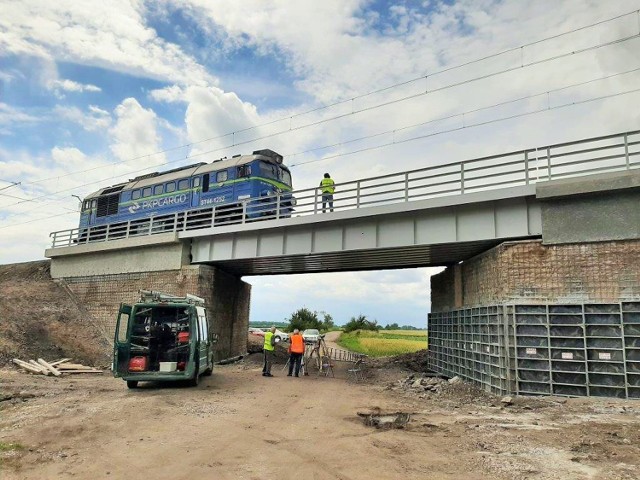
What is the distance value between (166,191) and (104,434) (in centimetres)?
1877

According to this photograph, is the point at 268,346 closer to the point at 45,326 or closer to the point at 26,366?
the point at 26,366

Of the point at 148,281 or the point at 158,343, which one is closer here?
the point at 158,343

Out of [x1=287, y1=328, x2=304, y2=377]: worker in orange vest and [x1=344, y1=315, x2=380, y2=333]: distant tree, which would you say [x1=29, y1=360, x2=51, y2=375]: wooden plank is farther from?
[x1=344, y1=315, x2=380, y2=333]: distant tree

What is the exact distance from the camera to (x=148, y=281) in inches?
917

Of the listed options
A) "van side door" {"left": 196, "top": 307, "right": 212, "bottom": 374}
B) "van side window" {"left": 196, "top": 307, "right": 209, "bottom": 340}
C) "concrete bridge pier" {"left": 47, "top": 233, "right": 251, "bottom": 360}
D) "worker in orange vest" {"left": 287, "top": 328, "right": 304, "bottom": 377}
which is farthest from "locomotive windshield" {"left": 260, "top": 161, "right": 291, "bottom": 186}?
"van side door" {"left": 196, "top": 307, "right": 212, "bottom": 374}

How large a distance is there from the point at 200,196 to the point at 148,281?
4.96 meters

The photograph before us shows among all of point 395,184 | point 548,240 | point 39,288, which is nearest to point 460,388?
point 548,240

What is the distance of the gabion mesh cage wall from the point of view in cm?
1148

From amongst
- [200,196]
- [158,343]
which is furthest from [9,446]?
[200,196]

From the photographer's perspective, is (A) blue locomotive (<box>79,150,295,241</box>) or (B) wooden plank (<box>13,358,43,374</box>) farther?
(A) blue locomotive (<box>79,150,295,241</box>)

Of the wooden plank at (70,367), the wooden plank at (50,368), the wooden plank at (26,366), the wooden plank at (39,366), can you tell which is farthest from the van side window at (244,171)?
the wooden plank at (26,366)

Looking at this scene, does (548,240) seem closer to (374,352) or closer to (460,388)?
(460,388)

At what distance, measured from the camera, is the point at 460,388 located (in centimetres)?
1434

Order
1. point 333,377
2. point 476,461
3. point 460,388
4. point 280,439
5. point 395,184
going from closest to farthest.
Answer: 1. point 476,461
2. point 280,439
3. point 460,388
4. point 395,184
5. point 333,377
